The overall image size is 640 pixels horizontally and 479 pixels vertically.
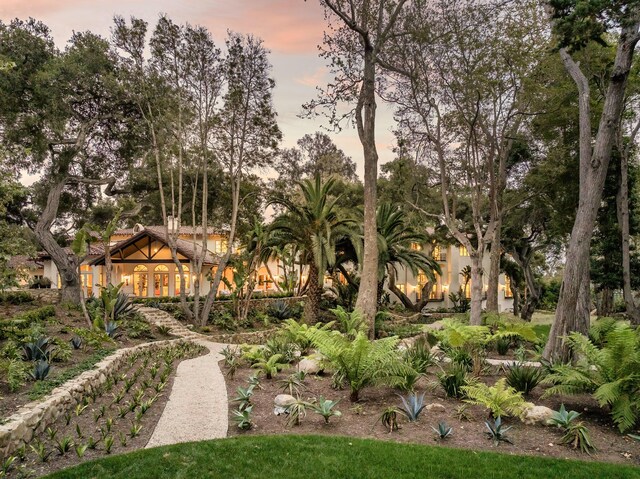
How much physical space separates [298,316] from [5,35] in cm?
1584

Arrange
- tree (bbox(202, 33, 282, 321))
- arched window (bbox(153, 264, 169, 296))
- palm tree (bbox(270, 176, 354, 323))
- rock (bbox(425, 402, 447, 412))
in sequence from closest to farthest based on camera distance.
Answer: rock (bbox(425, 402, 447, 412)), palm tree (bbox(270, 176, 354, 323)), tree (bbox(202, 33, 282, 321)), arched window (bbox(153, 264, 169, 296))

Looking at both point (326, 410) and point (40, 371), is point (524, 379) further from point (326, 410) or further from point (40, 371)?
point (40, 371)

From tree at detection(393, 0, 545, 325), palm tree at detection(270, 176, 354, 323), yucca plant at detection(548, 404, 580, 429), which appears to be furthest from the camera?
palm tree at detection(270, 176, 354, 323)

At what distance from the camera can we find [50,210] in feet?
55.0

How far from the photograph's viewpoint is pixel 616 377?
5.81 m

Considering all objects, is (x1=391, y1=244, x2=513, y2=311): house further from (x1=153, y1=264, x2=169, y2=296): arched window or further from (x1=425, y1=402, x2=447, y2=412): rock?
(x1=425, y1=402, x2=447, y2=412): rock

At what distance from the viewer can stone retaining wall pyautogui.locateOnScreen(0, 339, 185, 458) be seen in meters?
4.89

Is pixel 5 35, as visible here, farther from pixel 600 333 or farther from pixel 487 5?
pixel 600 333

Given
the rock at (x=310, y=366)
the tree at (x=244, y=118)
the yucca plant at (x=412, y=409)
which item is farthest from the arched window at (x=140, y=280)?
the yucca plant at (x=412, y=409)

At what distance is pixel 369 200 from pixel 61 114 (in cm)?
1234

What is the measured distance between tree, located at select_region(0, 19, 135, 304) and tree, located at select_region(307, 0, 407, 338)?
8925mm

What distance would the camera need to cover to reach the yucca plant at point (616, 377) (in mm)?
5348

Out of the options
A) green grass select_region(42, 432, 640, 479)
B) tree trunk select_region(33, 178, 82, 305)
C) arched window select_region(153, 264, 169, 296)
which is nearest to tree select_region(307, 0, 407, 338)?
green grass select_region(42, 432, 640, 479)

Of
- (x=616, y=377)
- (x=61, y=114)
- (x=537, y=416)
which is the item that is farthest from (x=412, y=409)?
(x=61, y=114)
